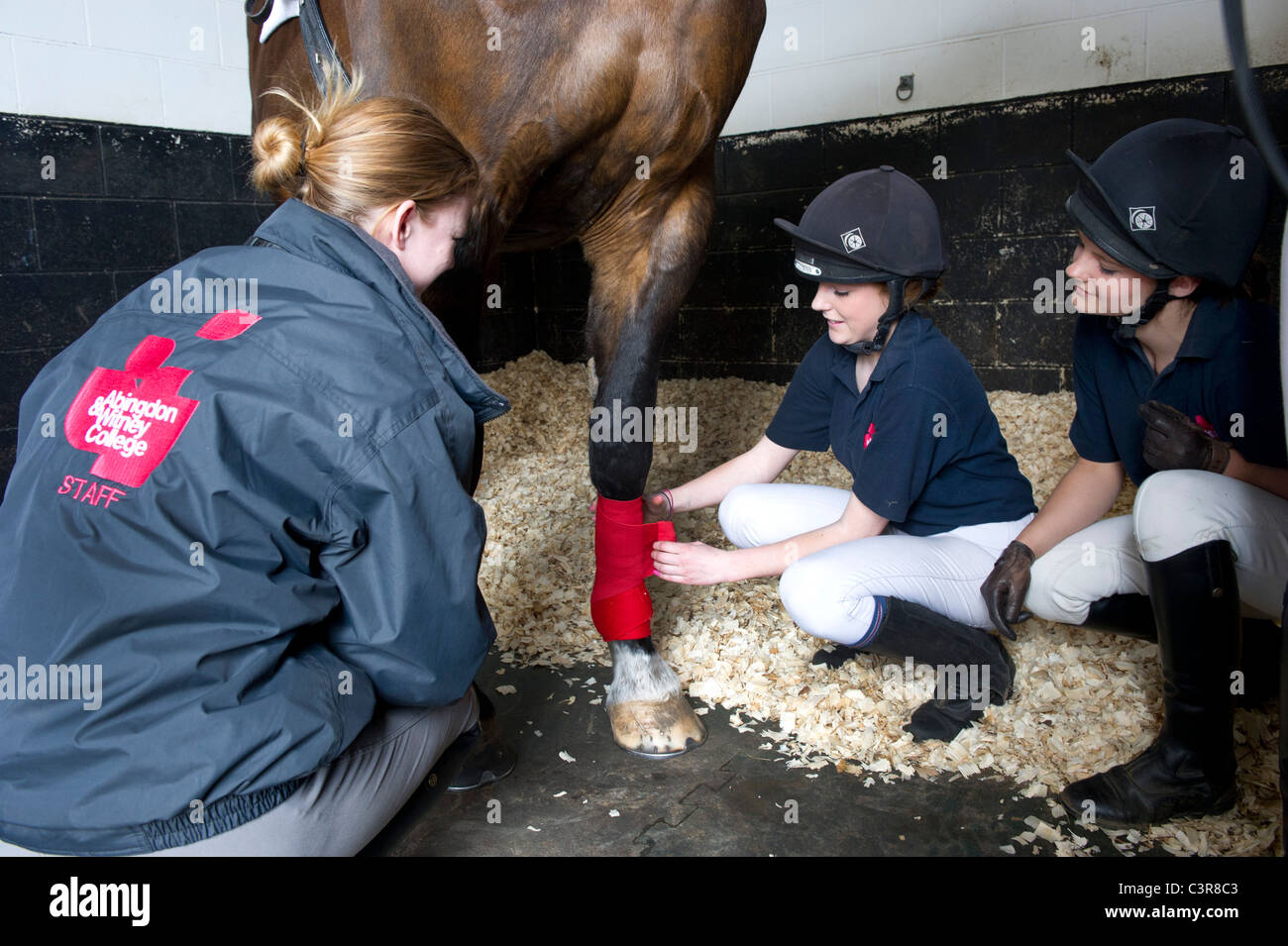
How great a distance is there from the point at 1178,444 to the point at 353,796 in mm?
Result: 1485

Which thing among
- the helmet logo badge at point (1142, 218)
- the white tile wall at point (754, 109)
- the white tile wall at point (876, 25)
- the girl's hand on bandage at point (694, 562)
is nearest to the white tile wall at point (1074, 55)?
the white tile wall at point (876, 25)

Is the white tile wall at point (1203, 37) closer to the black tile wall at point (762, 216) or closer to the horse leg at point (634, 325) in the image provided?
the black tile wall at point (762, 216)

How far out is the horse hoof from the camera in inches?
80.1

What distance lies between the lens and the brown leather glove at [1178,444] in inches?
66.8

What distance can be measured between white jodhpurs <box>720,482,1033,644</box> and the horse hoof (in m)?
0.33

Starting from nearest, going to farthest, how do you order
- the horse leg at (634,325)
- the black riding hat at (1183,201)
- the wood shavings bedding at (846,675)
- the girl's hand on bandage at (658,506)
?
the black riding hat at (1183,201), the wood shavings bedding at (846,675), the horse leg at (634,325), the girl's hand on bandage at (658,506)

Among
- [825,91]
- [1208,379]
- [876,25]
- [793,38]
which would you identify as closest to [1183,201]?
[1208,379]

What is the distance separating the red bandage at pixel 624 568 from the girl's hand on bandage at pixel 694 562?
0.78ft

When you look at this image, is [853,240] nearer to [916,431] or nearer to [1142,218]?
[916,431]

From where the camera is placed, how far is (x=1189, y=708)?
1.68 m

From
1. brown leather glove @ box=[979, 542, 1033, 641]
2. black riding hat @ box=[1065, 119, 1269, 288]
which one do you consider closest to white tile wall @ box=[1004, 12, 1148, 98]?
black riding hat @ box=[1065, 119, 1269, 288]

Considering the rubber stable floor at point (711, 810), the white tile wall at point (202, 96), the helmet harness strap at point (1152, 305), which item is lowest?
the rubber stable floor at point (711, 810)

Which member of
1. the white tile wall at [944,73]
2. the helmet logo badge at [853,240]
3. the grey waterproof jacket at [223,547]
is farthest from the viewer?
the white tile wall at [944,73]

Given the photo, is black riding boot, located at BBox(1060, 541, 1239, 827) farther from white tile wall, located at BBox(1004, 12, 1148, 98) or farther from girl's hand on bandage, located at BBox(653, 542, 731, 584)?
white tile wall, located at BBox(1004, 12, 1148, 98)
